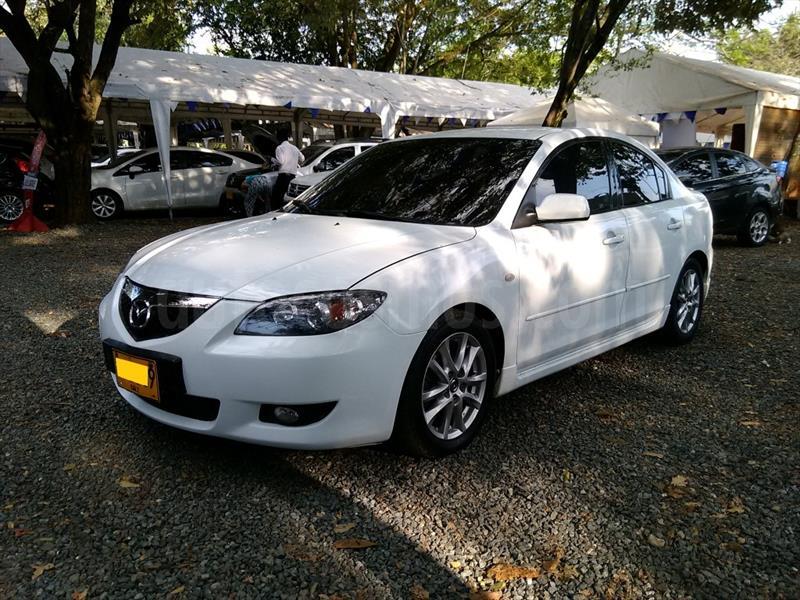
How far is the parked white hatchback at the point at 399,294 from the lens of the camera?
256 centimetres

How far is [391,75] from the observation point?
57.8 ft

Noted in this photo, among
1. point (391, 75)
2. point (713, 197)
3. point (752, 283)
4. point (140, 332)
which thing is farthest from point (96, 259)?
point (391, 75)

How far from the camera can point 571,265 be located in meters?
3.50

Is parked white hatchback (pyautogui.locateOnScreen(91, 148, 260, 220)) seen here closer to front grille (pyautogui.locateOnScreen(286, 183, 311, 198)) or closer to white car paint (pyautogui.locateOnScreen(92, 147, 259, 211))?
white car paint (pyautogui.locateOnScreen(92, 147, 259, 211))

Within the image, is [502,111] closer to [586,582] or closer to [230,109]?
[230,109]

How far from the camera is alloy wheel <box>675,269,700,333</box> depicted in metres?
4.73

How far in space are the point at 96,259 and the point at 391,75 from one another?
11.5 meters

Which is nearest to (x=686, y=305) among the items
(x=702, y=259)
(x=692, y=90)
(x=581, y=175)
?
(x=702, y=259)

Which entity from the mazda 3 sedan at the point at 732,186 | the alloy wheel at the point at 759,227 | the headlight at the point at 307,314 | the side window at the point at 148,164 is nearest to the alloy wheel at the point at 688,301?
the headlight at the point at 307,314

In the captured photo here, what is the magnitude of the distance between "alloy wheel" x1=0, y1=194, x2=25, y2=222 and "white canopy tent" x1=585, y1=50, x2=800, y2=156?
12.1 metres

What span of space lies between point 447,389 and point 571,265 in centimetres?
107

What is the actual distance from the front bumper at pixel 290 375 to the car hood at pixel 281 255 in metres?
0.16

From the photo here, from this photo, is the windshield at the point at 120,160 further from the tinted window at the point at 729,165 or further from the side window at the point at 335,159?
the tinted window at the point at 729,165

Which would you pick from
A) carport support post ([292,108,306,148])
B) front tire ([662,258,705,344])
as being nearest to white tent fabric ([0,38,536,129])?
carport support post ([292,108,306,148])
